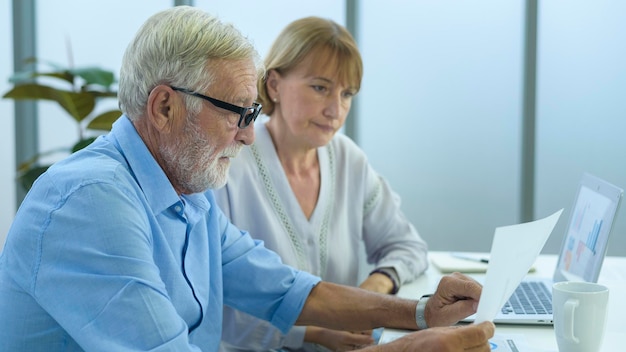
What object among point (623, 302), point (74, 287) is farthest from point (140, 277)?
point (623, 302)

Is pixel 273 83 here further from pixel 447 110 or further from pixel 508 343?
pixel 447 110

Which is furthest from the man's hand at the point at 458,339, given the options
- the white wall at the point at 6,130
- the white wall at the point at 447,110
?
the white wall at the point at 6,130

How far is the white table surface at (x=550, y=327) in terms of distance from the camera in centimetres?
146

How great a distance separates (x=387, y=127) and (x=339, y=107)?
2.28 meters

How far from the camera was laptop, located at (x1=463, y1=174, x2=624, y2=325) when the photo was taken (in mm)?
1639

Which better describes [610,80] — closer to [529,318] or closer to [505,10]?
[505,10]

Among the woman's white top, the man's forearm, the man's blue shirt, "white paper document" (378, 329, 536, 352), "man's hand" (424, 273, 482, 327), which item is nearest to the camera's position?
the man's blue shirt

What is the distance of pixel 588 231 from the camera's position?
184cm

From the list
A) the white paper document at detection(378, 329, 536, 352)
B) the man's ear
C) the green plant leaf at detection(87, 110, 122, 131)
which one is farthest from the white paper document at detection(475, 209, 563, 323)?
the green plant leaf at detection(87, 110, 122, 131)

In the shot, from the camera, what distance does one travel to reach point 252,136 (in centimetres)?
155

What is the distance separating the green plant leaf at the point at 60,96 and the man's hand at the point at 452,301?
2.49 metres

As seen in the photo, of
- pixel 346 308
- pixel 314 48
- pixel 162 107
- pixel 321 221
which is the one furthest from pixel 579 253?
pixel 162 107

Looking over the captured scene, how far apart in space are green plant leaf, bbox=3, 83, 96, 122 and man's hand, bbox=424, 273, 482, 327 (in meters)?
2.49

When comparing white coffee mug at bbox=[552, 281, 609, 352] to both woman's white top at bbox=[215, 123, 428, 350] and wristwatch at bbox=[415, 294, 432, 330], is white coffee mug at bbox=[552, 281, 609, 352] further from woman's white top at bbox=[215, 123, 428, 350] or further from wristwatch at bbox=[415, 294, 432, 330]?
woman's white top at bbox=[215, 123, 428, 350]
